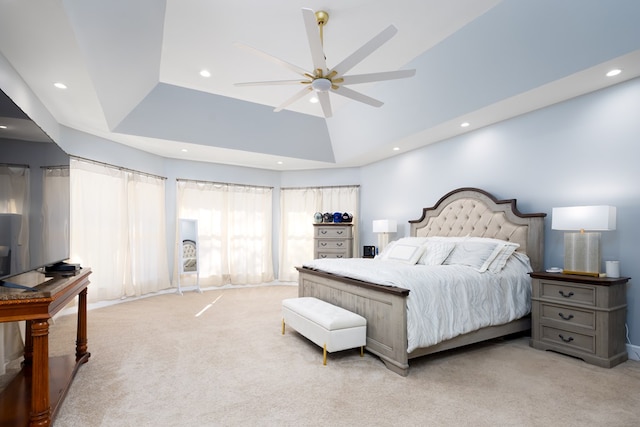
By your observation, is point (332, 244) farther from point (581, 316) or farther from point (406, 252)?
point (581, 316)

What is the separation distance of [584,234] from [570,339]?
3.18ft

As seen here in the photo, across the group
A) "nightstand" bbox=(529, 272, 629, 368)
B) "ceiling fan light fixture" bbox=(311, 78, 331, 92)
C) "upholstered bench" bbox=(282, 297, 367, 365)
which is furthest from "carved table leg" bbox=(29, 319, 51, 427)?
"nightstand" bbox=(529, 272, 629, 368)

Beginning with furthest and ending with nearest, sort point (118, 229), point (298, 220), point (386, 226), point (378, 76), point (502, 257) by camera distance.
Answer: point (298, 220), point (386, 226), point (118, 229), point (502, 257), point (378, 76)

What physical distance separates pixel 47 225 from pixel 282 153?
3.88 metres

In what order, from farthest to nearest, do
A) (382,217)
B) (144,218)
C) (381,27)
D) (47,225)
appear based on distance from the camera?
(382,217) → (144,218) → (381,27) → (47,225)

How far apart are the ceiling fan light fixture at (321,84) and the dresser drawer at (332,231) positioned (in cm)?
359

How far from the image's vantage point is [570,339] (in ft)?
10.0

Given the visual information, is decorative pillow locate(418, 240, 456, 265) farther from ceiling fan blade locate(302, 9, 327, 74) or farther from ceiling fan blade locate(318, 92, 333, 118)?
ceiling fan blade locate(302, 9, 327, 74)

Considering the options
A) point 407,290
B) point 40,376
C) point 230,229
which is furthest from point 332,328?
point 230,229

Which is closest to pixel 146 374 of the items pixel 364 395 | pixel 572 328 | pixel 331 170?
pixel 364 395

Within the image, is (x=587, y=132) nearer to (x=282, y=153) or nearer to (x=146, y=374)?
(x=282, y=153)

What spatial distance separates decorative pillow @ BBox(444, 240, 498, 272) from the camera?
11.6 feet

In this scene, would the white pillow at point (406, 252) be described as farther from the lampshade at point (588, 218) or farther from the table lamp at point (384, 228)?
the lampshade at point (588, 218)

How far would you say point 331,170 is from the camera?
23.6 feet
